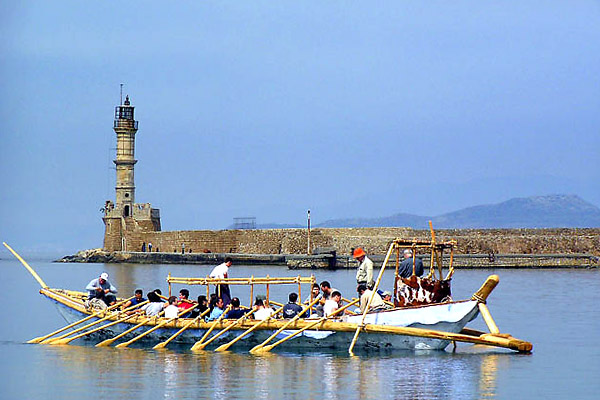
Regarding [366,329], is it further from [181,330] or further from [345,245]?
[345,245]

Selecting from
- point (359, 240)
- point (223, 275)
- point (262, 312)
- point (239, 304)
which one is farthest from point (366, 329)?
point (359, 240)

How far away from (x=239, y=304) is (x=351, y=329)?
276 centimetres

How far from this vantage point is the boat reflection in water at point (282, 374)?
51.2 ft

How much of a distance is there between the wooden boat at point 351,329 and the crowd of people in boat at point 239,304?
8.7 inches

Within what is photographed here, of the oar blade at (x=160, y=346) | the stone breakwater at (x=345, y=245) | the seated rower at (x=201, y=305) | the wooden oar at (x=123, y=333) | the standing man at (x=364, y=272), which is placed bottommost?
the oar blade at (x=160, y=346)

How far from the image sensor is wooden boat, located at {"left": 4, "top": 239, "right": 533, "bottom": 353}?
18.2m

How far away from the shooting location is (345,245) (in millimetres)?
56000

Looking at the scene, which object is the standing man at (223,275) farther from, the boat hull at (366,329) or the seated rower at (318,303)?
the seated rower at (318,303)

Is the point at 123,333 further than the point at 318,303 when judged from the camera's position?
Yes

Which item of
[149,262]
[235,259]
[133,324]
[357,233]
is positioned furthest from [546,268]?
[133,324]

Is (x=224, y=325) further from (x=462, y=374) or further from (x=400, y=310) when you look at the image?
(x=462, y=374)

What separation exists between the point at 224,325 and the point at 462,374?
14.8ft

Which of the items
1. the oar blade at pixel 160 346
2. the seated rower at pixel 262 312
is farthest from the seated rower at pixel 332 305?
the oar blade at pixel 160 346

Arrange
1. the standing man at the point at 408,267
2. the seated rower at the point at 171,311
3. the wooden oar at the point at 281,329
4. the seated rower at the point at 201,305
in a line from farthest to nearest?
1. the seated rower at the point at 171,311
2. the seated rower at the point at 201,305
3. the standing man at the point at 408,267
4. the wooden oar at the point at 281,329
